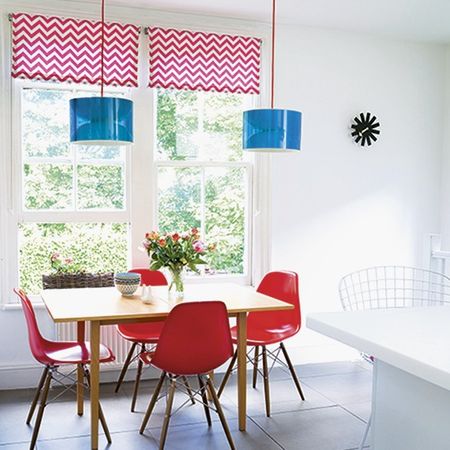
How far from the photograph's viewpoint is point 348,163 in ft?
17.7

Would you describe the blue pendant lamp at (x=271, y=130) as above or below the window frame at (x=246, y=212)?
above

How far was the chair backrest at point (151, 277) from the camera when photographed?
4.50 meters

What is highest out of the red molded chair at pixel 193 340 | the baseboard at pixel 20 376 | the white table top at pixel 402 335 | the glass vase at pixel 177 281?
the white table top at pixel 402 335

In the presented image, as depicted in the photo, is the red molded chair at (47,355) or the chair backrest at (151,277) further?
the chair backrest at (151,277)

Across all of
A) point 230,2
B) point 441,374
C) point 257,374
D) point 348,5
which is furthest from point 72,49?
point 441,374

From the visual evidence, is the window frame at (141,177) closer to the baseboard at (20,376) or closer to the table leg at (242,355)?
the baseboard at (20,376)

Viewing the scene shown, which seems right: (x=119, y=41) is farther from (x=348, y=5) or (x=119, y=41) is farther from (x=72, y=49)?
(x=348, y=5)

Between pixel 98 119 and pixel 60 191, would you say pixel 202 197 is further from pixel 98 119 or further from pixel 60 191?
pixel 98 119

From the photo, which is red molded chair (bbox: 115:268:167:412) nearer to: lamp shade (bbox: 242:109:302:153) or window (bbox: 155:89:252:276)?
window (bbox: 155:89:252:276)

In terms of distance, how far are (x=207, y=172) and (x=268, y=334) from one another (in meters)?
1.53

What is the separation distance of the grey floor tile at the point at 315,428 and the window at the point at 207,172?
146 centimetres

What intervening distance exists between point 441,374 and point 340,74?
13.8 ft

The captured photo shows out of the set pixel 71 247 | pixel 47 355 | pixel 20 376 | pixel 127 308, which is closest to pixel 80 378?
pixel 47 355

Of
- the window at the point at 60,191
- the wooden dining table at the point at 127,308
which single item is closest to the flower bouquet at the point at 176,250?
the wooden dining table at the point at 127,308
